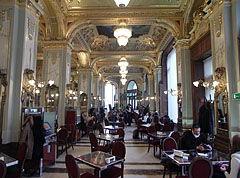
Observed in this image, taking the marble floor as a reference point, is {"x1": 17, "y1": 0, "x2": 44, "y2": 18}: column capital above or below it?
above

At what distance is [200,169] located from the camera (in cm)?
252

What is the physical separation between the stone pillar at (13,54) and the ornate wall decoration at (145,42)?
8212 mm

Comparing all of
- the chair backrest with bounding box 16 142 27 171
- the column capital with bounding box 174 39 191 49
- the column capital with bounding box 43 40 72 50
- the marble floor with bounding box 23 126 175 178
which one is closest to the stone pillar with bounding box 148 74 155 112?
the column capital with bounding box 174 39 191 49

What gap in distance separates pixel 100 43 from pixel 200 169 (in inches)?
449

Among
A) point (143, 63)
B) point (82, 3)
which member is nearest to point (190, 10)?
point (82, 3)

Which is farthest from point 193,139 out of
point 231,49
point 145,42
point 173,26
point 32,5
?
point 145,42

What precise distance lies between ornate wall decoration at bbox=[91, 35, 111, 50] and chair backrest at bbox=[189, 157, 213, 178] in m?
10.3

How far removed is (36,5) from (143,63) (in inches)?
507

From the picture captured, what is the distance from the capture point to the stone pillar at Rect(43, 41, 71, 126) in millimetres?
7562

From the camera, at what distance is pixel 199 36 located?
6.43 m

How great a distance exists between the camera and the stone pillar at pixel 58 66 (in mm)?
7562

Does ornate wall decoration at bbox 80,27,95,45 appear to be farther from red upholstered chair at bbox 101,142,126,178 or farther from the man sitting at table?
A: the man sitting at table

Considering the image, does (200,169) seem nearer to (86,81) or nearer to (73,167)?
(73,167)

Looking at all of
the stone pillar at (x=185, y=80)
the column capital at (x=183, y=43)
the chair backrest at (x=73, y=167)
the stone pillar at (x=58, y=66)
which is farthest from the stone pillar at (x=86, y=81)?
the chair backrest at (x=73, y=167)
